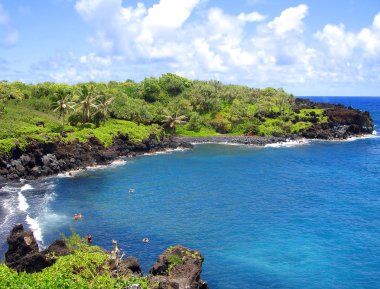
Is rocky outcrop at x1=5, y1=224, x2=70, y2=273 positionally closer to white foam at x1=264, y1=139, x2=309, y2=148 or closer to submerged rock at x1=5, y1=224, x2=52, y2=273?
submerged rock at x1=5, y1=224, x2=52, y2=273

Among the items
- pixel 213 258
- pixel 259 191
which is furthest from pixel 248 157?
pixel 213 258

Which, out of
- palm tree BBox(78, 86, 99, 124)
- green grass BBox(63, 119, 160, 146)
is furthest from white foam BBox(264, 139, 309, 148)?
palm tree BBox(78, 86, 99, 124)

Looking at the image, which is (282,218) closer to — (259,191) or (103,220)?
(259,191)

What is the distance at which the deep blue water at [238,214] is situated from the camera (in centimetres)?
4591

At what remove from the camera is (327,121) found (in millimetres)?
152750

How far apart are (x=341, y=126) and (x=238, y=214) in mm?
102487

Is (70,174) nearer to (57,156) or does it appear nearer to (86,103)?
(57,156)

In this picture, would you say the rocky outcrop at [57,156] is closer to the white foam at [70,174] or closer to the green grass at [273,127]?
the white foam at [70,174]

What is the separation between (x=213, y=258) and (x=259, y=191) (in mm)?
31715

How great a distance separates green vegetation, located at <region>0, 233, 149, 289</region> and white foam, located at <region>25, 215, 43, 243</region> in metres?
20.2

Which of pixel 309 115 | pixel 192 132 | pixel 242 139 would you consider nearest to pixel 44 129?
pixel 192 132

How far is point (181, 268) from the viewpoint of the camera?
37.1 m

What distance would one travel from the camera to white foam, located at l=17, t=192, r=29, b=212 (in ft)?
214

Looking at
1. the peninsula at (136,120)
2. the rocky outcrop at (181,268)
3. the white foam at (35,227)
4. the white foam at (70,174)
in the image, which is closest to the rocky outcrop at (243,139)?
the peninsula at (136,120)
